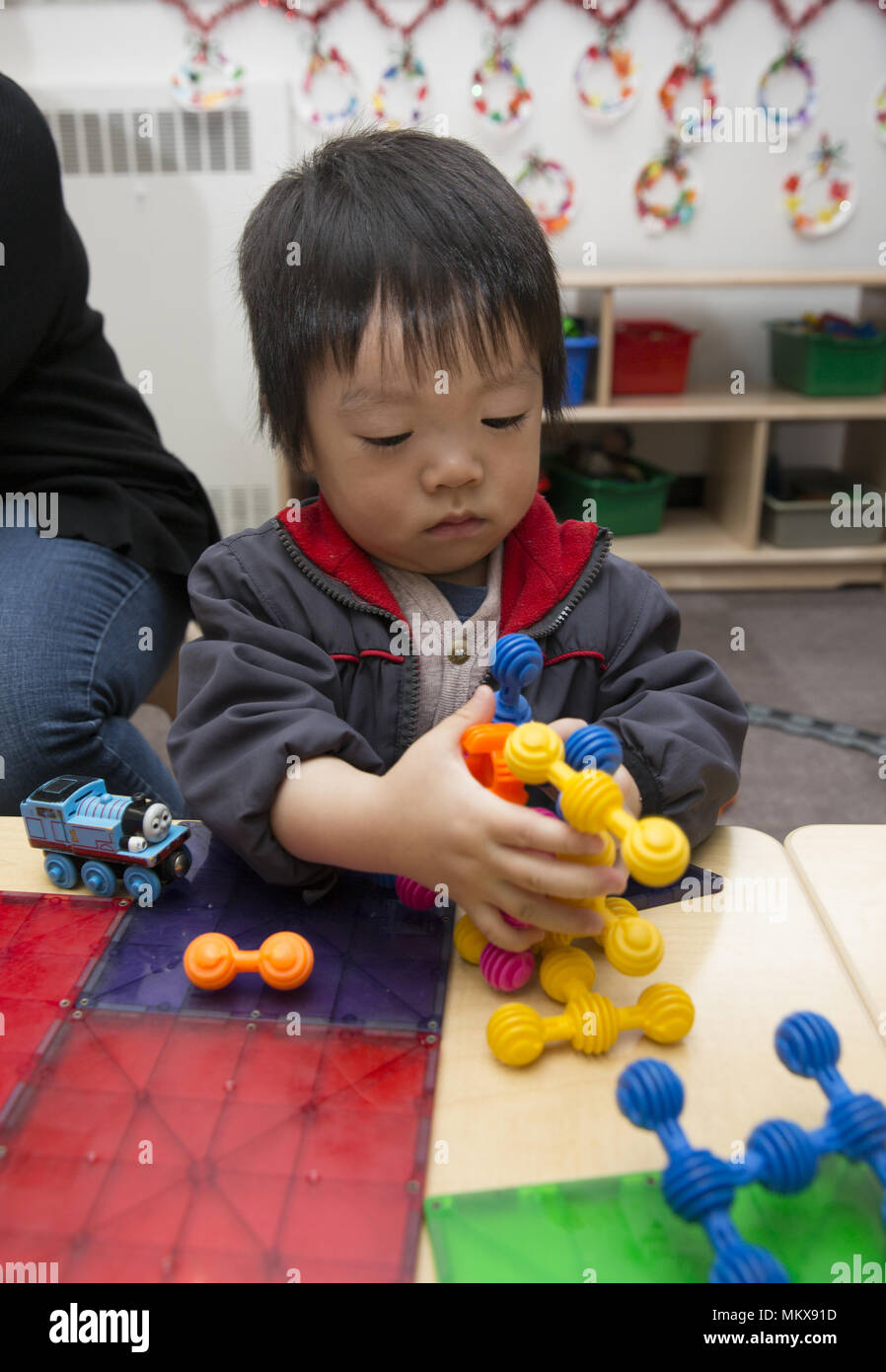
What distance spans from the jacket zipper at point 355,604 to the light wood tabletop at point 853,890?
0.89ft

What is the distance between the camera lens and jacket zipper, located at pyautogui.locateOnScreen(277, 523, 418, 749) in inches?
29.8

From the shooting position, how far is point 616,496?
8.00 feet

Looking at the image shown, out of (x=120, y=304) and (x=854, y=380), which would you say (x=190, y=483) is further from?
(x=854, y=380)

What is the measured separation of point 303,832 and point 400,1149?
194 mm

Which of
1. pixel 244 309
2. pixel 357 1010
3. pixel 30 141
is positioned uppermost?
pixel 30 141

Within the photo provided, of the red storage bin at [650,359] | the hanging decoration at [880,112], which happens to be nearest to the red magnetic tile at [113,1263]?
the red storage bin at [650,359]

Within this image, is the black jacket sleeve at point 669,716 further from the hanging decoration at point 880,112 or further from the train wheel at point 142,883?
the hanging decoration at point 880,112

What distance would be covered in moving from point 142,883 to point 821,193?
244 cm

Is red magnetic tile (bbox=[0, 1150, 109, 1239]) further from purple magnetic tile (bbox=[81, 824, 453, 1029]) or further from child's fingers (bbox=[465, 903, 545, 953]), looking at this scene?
child's fingers (bbox=[465, 903, 545, 953])

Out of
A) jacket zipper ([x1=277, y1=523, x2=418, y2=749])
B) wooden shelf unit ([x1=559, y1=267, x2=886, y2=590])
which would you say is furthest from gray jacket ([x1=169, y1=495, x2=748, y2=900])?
wooden shelf unit ([x1=559, y1=267, x2=886, y2=590])

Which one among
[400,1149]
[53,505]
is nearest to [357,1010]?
[400,1149]

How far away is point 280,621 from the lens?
2.45 feet

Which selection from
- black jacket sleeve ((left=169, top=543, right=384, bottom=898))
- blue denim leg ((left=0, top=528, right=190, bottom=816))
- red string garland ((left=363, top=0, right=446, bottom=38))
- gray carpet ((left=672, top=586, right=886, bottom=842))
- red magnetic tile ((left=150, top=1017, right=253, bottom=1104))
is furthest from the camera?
red string garland ((left=363, top=0, right=446, bottom=38))

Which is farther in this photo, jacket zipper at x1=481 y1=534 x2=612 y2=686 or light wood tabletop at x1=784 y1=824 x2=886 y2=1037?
jacket zipper at x1=481 y1=534 x2=612 y2=686
